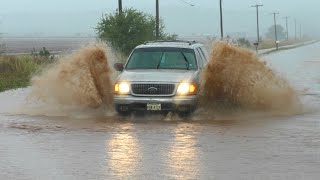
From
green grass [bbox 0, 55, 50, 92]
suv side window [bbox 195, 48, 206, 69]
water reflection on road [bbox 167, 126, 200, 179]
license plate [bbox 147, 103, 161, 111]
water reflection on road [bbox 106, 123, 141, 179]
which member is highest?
suv side window [bbox 195, 48, 206, 69]

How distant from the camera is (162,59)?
49.0ft

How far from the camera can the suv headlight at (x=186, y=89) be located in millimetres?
13547

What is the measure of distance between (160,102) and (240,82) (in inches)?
109

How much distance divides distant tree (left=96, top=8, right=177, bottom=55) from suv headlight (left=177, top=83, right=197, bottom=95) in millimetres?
21510

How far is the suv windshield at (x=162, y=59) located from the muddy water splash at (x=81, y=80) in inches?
44.5

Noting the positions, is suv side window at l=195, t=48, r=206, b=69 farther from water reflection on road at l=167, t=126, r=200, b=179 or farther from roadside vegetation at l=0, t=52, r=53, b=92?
roadside vegetation at l=0, t=52, r=53, b=92

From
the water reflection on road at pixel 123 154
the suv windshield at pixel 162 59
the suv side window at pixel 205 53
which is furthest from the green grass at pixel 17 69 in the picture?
the water reflection on road at pixel 123 154

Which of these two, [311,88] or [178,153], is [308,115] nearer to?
[178,153]

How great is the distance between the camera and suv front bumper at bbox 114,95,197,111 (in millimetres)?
13508

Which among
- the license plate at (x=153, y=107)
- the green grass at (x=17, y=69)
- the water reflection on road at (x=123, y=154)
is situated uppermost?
the green grass at (x=17, y=69)

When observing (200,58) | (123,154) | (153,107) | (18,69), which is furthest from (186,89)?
(18,69)

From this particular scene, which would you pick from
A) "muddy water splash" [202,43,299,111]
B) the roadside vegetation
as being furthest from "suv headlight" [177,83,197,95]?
the roadside vegetation

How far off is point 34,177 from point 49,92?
922 cm

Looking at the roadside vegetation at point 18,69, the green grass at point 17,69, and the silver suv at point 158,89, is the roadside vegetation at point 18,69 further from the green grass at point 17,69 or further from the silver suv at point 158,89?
the silver suv at point 158,89
